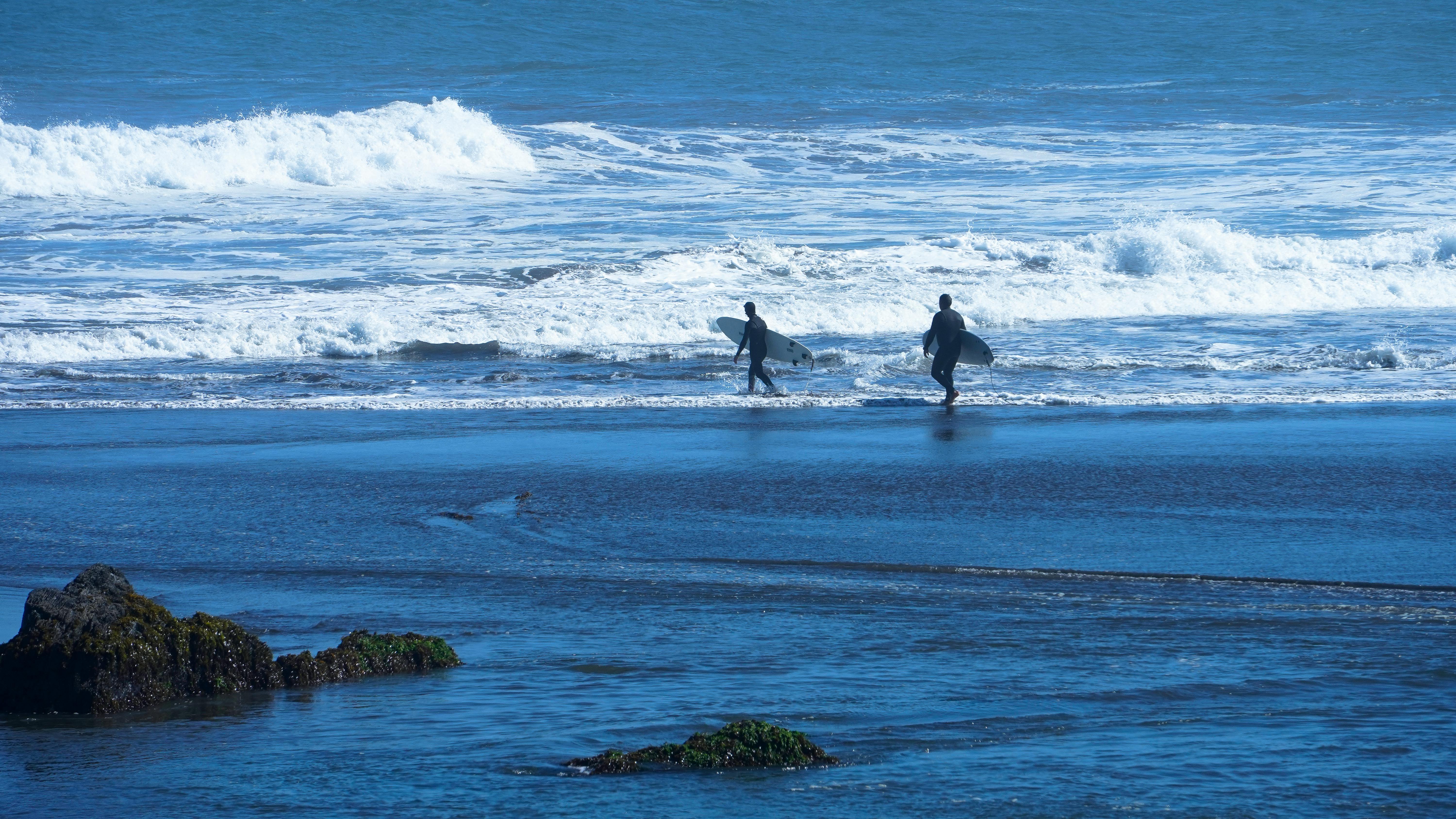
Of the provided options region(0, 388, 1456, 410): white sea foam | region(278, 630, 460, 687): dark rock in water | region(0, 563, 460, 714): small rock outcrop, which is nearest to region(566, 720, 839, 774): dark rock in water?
region(278, 630, 460, 687): dark rock in water

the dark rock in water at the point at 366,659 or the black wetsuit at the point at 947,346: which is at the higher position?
the black wetsuit at the point at 947,346

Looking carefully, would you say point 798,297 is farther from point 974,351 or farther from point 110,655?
point 110,655

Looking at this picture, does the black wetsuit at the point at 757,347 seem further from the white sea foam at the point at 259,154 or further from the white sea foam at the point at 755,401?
the white sea foam at the point at 259,154

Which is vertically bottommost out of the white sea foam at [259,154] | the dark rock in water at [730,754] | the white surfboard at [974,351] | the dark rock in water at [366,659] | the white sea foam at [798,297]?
the dark rock in water at [730,754]

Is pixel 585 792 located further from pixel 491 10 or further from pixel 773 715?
pixel 491 10

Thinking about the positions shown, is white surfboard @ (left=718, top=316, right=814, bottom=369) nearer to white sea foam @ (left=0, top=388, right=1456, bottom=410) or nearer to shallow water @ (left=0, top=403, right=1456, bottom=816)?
white sea foam @ (left=0, top=388, right=1456, bottom=410)

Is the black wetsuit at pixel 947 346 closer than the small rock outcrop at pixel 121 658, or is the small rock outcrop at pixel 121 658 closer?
the small rock outcrop at pixel 121 658

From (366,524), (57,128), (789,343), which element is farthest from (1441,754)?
(57,128)

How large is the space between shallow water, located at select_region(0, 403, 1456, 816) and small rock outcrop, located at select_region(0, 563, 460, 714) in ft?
0.39

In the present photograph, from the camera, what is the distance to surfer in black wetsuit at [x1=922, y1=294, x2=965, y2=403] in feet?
52.5

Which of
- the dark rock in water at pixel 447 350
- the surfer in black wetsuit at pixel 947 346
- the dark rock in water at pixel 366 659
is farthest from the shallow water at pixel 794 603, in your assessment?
the dark rock in water at pixel 447 350

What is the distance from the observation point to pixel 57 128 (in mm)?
37594

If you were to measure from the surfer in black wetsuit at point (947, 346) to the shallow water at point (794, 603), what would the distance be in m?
1.78

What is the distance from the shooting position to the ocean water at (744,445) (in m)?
4.97
